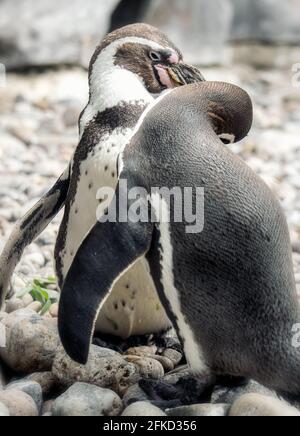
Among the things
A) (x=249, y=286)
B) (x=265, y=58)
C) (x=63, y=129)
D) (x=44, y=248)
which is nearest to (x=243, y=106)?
(x=249, y=286)

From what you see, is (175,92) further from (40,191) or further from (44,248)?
(40,191)

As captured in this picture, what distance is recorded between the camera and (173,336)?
2.69m

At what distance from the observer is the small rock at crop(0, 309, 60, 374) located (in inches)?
95.0

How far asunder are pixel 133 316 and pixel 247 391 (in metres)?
0.50

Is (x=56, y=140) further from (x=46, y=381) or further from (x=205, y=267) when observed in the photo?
(x=205, y=267)

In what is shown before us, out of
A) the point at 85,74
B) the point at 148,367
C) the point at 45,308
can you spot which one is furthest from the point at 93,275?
the point at 85,74

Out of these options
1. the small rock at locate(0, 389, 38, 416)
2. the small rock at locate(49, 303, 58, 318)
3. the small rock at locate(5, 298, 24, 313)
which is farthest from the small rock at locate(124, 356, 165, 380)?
the small rock at locate(5, 298, 24, 313)

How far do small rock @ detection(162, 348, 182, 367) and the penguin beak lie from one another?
0.75 meters

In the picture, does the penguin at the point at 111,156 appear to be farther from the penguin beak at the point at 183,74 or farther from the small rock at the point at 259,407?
the small rock at the point at 259,407

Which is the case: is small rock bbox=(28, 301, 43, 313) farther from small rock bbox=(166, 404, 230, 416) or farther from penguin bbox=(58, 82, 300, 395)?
small rock bbox=(166, 404, 230, 416)

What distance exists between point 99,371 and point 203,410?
0.37 m

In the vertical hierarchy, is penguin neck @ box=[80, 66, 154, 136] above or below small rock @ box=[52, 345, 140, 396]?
above

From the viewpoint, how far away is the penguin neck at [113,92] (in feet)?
7.88

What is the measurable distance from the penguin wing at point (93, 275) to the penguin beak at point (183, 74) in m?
0.59
